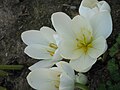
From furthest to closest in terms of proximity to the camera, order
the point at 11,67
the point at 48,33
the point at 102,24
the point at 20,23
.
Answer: the point at 20,23 → the point at 11,67 → the point at 48,33 → the point at 102,24

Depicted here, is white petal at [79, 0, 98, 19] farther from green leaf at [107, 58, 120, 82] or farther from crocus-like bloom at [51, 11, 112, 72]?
green leaf at [107, 58, 120, 82]

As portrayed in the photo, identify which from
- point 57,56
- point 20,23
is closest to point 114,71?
point 57,56

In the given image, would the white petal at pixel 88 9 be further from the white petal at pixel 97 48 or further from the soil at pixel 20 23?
the soil at pixel 20 23

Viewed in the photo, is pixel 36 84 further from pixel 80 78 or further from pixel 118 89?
pixel 118 89

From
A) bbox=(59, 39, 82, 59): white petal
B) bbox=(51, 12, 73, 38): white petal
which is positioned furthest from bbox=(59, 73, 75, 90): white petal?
bbox=(51, 12, 73, 38): white petal

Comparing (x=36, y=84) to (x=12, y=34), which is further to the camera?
(x=12, y=34)

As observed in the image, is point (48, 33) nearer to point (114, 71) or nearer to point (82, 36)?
point (82, 36)

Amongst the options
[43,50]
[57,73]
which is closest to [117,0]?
[43,50]
